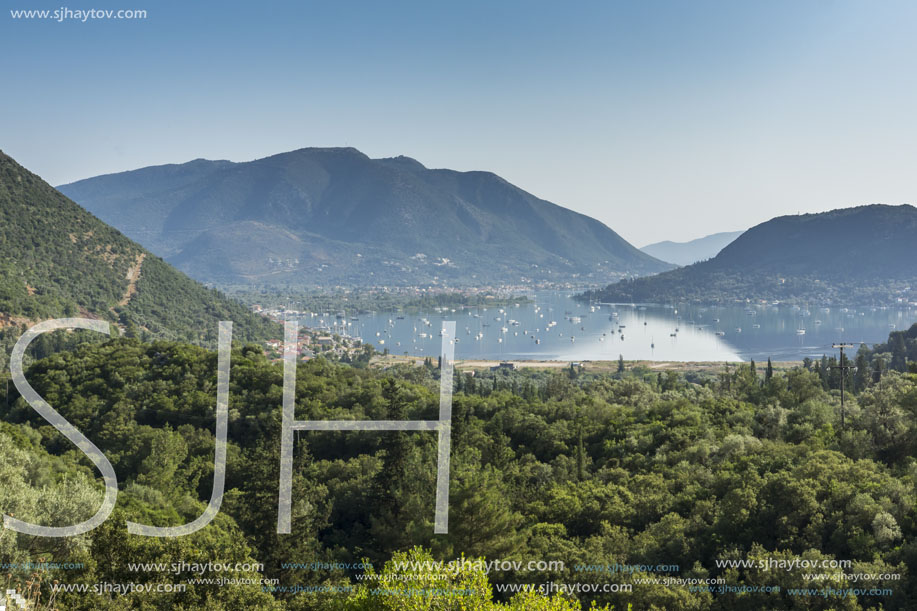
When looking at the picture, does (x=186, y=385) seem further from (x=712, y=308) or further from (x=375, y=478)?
(x=712, y=308)

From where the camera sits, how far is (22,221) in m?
51.8

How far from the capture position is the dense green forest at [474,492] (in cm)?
1002

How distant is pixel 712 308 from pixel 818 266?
35.3 m

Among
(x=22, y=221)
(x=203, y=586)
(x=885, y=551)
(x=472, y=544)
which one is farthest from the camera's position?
(x=22, y=221)

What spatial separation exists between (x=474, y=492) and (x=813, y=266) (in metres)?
152

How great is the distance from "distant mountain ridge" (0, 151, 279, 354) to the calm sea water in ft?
85.0

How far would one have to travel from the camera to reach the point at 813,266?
145 meters

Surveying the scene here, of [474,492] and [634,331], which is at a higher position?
[634,331]

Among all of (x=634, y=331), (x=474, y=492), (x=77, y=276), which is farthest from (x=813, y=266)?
(x=474, y=492)

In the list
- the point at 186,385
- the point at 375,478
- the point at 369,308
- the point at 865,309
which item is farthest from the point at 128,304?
the point at 865,309
